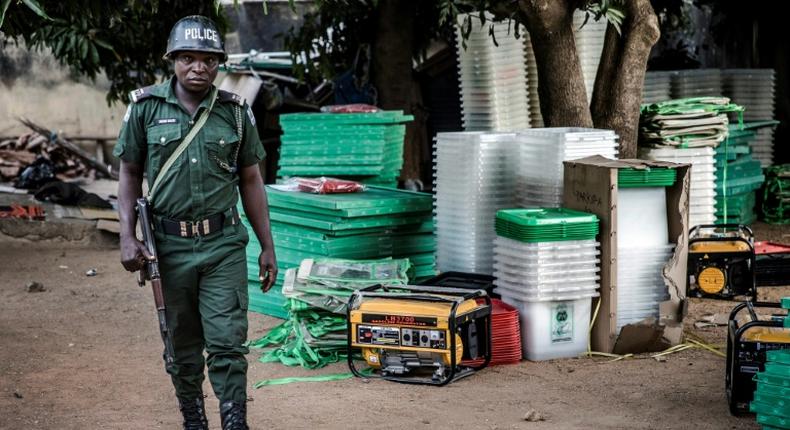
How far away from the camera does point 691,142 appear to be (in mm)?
10375

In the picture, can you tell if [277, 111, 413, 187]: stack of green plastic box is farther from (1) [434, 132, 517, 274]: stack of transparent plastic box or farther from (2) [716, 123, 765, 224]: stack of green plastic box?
(2) [716, 123, 765, 224]: stack of green plastic box

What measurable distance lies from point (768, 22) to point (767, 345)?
11.3 metres

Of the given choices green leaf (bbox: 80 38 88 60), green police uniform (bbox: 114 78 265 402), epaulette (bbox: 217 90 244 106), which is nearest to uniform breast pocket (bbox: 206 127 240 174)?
green police uniform (bbox: 114 78 265 402)

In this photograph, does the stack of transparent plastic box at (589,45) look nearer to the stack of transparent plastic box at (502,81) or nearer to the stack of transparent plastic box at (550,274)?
the stack of transparent plastic box at (502,81)

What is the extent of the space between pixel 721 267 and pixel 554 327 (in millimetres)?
2458

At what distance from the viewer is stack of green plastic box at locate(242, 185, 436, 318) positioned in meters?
8.48

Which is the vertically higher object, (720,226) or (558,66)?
(558,66)

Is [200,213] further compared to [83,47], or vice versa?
[83,47]

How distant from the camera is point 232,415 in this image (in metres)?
5.33

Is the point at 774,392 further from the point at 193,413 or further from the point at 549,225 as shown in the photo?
the point at 193,413

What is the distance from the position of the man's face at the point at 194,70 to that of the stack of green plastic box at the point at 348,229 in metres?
3.14

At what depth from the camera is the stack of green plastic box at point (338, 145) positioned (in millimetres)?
10094

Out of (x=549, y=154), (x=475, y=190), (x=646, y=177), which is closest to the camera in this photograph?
(x=646, y=177)

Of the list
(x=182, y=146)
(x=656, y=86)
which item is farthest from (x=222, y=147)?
(x=656, y=86)
